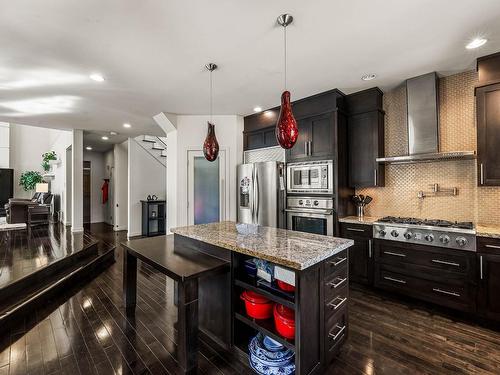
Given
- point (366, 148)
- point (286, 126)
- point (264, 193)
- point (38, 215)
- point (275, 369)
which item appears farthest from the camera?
point (38, 215)

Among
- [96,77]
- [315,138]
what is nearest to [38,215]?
[96,77]

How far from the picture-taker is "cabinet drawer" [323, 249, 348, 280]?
1.73m

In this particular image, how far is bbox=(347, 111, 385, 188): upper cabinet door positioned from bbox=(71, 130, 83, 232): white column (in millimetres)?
6390

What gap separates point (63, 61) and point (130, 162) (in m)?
4.12

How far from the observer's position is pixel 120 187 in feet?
24.6

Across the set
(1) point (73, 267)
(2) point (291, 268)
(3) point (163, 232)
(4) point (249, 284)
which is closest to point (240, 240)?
(4) point (249, 284)

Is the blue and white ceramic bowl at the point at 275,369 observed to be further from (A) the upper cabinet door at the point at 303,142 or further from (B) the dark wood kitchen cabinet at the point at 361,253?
(A) the upper cabinet door at the point at 303,142

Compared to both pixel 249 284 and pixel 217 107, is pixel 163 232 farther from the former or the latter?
pixel 249 284

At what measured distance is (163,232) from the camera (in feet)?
22.9

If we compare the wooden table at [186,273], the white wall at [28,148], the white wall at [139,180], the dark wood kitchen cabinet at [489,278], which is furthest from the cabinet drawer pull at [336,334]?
the white wall at [28,148]

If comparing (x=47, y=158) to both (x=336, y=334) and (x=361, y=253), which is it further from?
(x=336, y=334)

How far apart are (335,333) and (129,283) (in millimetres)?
2175

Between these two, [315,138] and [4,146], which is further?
[4,146]

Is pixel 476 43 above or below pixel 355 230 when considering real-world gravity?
above
